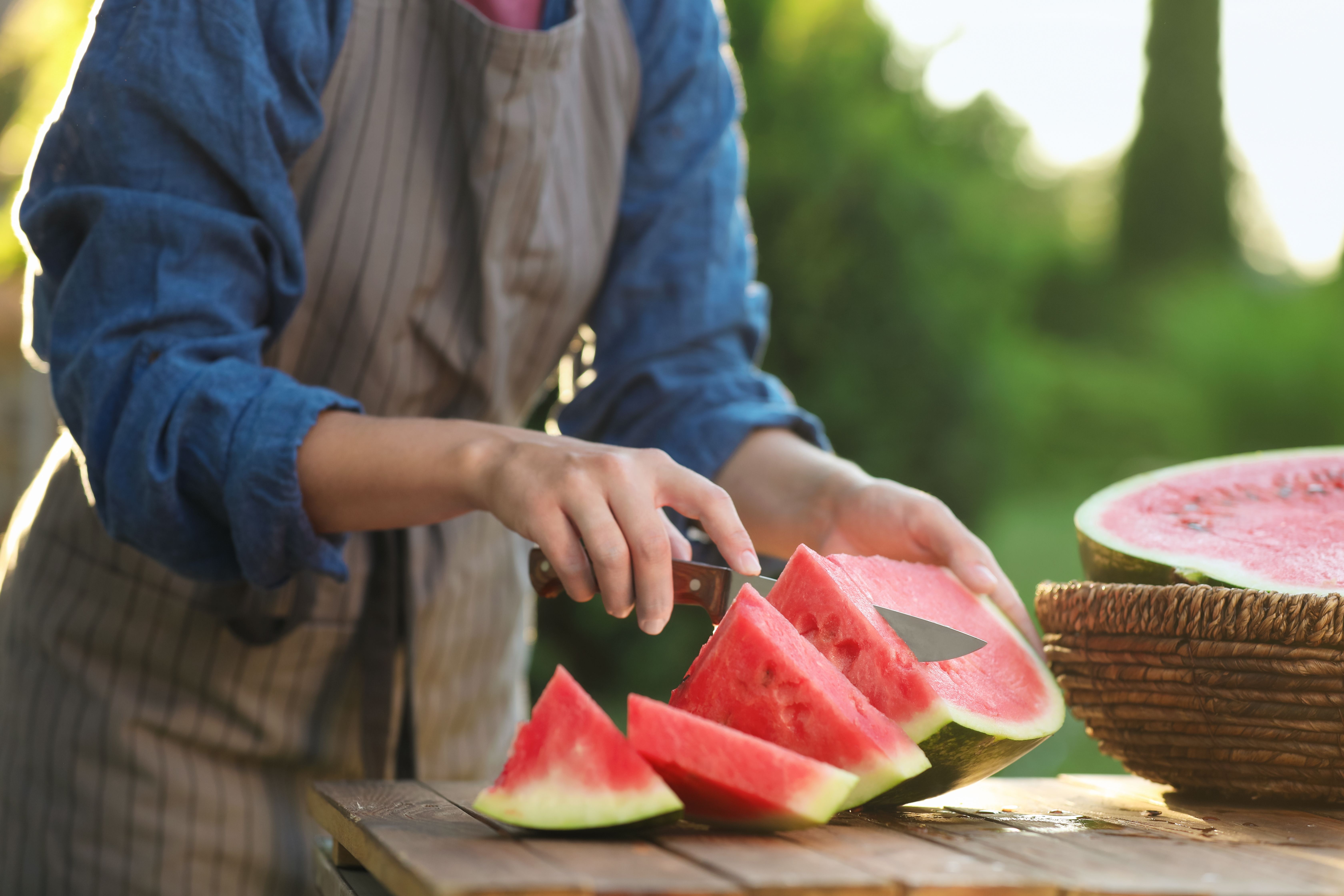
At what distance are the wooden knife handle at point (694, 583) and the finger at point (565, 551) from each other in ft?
0.42

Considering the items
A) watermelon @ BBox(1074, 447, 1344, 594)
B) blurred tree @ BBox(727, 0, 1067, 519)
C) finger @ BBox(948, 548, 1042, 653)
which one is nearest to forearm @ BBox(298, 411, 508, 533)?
finger @ BBox(948, 548, 1042, 653)

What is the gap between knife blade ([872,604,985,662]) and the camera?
4.41ft

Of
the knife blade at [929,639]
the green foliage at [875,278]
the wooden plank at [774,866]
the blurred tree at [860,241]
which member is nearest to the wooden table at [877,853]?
the wooden plank at [774,866]

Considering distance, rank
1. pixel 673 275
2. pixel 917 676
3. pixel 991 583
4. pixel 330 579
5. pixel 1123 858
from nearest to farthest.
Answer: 1. pixel 1123 858
2. pixel 917 676
3. pixel 991 583
4. pixel 330 579
5. pixel 673 275

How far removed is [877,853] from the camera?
1.05 metres

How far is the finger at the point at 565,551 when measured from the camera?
46.4 inches

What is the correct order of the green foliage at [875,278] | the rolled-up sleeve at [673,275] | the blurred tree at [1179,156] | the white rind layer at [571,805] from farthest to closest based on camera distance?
the blurred tree at [1179,156]
the green foliage at [875,278]
the rolled-up sleeve at [673,275]
the white rind layer at [571,805]

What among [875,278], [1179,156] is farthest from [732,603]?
[1179,156]

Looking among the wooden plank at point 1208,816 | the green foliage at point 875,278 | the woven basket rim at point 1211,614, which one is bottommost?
the wooden plank at point 1208,816

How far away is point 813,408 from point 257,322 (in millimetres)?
3008

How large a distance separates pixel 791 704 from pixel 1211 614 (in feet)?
1.64

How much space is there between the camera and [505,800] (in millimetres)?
1100

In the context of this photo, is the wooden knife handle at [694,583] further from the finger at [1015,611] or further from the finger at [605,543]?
the finger at [1015,611]

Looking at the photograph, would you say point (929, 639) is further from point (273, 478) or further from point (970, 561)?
point (273, 478)
